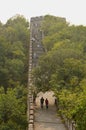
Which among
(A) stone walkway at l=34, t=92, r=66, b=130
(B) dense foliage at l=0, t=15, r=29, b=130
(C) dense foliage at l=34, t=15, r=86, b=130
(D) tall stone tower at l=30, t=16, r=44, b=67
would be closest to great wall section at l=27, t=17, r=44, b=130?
(D) tall stone tower at l=30, t=16, r=44, b=67

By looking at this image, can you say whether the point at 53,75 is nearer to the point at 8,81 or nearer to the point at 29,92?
the point at 29,92

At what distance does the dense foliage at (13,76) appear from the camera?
90.8 feet

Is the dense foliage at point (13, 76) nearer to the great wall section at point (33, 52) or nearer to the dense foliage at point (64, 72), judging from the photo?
the great wall section at point (33, 52)

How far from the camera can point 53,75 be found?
35.7 m

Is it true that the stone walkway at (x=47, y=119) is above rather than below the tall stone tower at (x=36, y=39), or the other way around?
below

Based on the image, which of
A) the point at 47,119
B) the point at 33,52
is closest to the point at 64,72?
the point at 47,119

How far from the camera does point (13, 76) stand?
4456cm

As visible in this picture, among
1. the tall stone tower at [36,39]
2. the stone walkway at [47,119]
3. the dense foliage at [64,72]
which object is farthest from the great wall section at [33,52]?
the dense foliage at [64,72]

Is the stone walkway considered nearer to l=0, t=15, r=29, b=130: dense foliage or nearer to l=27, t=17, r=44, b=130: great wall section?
l=27, t=17, r=44, b=130: great wall section

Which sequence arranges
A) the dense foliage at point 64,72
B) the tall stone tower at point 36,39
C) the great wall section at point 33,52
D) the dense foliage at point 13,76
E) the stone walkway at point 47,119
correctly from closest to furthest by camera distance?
the dense foliage at point 13,76, the dense foliage at point 64,72, the stone walkway at point 47,119, the great wall section at point 33,52, the tall stone tower at point 36,39

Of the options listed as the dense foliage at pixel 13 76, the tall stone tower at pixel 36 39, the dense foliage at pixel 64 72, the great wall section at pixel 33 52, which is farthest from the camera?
the tall stone tower at pixel 36 39

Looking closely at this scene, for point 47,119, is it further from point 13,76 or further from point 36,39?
point 36,39

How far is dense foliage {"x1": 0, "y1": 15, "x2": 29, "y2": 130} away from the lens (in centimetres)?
2769

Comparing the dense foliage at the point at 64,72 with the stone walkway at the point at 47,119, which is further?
the stone walkway at the point at 47,119
